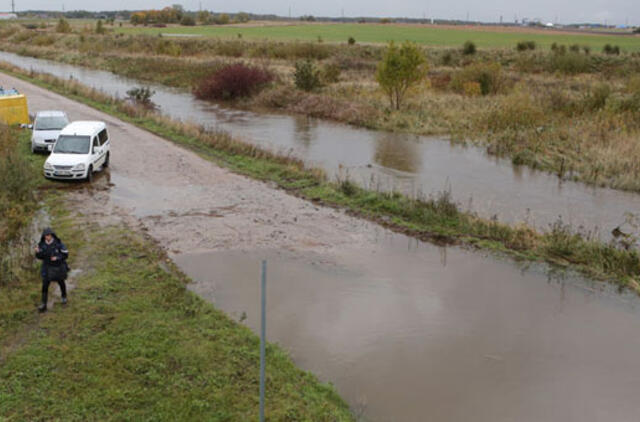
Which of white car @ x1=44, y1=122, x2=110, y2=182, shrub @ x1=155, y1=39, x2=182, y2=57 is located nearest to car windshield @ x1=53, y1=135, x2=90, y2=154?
white car @ x1=44, y1=122, x2=110, y2=182

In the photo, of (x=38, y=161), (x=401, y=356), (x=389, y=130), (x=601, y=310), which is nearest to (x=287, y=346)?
(x=401, y=356)

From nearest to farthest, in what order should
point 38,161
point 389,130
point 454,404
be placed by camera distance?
1. point 454,404
2. point 38,161
3. point 389,130

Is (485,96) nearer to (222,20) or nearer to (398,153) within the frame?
(398,153)

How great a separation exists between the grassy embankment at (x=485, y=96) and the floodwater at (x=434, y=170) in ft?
4.67

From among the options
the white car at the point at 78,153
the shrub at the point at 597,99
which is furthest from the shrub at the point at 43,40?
the shrub at the point at 597,99

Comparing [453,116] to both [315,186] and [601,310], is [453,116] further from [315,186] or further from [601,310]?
[601,310]

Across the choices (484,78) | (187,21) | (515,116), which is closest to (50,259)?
(515,116)

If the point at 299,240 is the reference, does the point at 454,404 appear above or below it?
below

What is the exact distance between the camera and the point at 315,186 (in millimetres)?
21219

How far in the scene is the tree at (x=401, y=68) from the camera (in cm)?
3709

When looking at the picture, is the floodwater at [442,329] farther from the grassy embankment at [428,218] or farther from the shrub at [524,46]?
the shrub at [524,46]

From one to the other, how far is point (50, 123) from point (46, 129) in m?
0.42

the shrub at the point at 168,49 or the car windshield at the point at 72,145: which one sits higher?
the shrub at the point at 168,49

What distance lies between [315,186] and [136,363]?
12.5 metres
